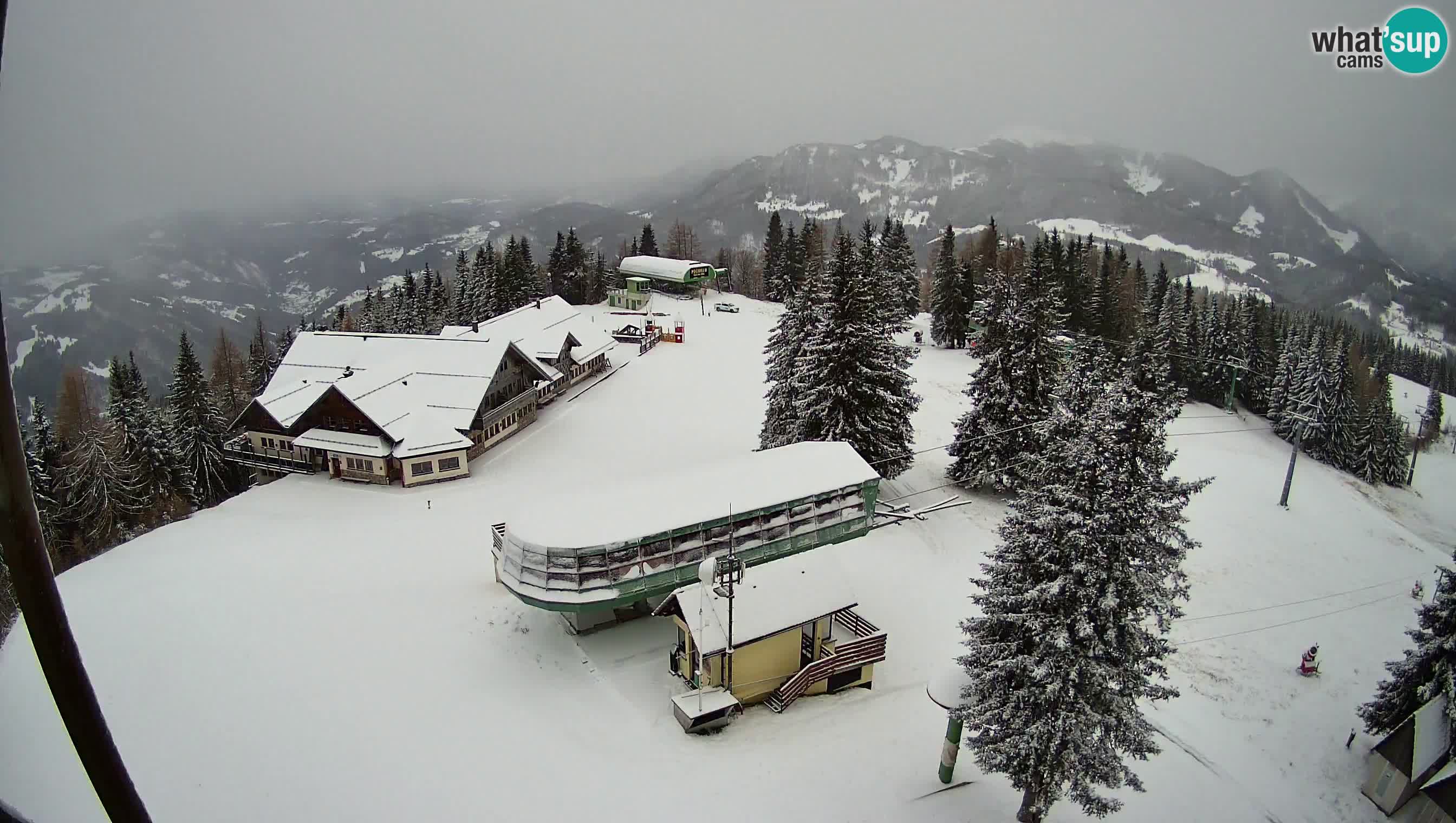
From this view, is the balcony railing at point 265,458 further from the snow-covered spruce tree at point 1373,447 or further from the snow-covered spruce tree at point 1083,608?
the snow-covered spruce tree at point 1373,447

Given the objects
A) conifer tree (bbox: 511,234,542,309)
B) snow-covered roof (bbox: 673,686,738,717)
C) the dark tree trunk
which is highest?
conifer tree (bbox: 511,234,542,309)

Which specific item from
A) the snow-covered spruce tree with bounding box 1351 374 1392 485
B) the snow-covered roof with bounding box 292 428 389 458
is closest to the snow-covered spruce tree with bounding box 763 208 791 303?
the snow-covered spruce tree with bounding box 1351 374 1392 485

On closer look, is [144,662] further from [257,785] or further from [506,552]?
[506,552]

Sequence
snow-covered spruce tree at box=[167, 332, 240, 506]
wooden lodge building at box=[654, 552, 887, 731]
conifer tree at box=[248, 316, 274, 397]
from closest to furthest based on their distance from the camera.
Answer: wooden lodge building at box=[654, 552, 887, 731], snow-covered spruce tree at box=[167, 332, 240, 506], conifer tree at box=[248, 316, 274, 397]

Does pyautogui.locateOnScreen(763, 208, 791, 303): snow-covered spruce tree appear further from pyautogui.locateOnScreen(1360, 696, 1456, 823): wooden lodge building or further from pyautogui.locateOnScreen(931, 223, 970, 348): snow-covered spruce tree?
pyautogui.locateOnScreen(1360, 696, 1456, 823): wooden lodge building

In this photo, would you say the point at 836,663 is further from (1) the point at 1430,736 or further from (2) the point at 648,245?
(2) the point at 648,245

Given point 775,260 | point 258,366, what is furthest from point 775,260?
point 258,366
